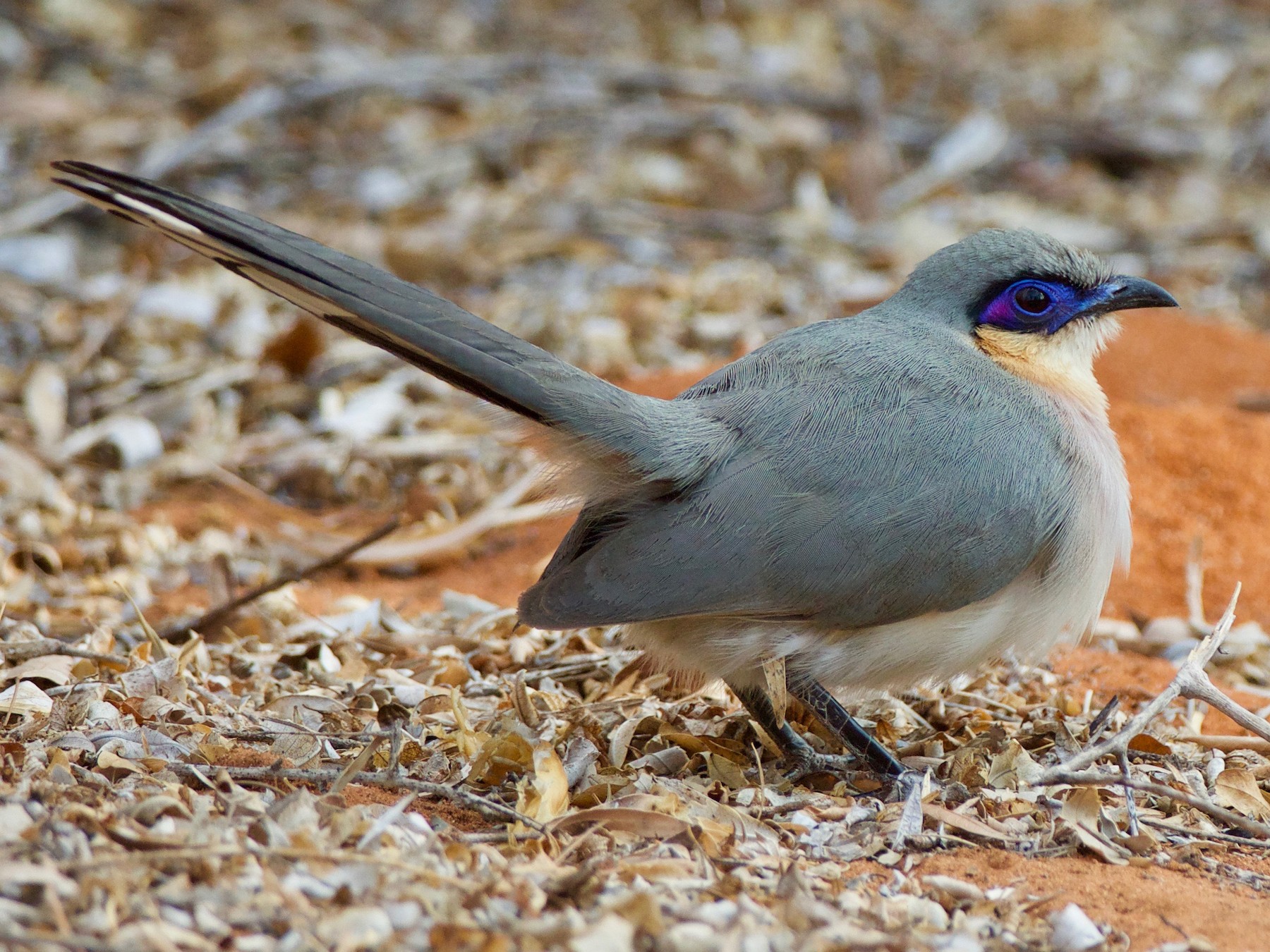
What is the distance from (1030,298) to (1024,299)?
0.02 metres

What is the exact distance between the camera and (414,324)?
3283mm

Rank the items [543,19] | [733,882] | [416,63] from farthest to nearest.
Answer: [543,19] < [416,63] < [733,882]

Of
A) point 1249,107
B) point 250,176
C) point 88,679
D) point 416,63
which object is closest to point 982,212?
point 1249,107

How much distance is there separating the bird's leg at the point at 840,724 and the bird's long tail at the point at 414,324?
650 mm

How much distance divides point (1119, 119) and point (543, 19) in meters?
4.37

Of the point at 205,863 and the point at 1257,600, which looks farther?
the point at 1257,600

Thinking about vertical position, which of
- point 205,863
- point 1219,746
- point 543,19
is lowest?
point 1219,746

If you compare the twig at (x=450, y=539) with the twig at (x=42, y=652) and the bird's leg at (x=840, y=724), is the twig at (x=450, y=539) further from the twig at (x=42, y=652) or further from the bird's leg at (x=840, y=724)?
the bird's leg at (x=840, y=724)

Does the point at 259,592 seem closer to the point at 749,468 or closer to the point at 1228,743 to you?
the point at 749,468

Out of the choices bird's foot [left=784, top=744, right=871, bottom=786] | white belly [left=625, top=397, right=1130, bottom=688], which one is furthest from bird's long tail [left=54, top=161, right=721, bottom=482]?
bird's foot [left=784, top=744, right=871, bottom=786]

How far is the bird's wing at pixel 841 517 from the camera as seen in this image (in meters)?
3.41

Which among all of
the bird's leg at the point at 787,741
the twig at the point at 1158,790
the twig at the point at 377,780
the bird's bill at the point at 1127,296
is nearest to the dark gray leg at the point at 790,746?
the bird's leg at the point at 787,741

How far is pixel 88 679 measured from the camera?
12.7 ft

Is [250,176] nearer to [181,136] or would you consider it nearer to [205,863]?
[181,136]
